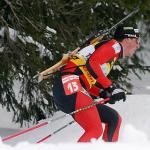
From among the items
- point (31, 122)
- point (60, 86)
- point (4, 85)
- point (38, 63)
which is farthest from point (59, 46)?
point (60, 86)

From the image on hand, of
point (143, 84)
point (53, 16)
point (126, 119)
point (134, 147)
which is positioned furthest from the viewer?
point (143, 84)

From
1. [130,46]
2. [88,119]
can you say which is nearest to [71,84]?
[88,119]

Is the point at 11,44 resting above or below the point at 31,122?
above

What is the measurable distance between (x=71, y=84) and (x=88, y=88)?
288 mm

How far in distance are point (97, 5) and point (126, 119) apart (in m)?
3.37

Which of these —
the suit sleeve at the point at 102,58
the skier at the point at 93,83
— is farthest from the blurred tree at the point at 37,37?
the suit sleeve at the point at 102,58

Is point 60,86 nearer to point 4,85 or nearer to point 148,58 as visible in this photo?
point 4,85

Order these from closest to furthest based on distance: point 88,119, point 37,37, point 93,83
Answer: point 88,119 < point 93,83 < point 37,37

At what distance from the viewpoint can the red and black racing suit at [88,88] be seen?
508 cm

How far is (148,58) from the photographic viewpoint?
2344 cm

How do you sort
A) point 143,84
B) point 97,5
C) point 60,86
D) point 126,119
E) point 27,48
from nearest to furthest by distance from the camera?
point 60,86, point 126,119, point 27,48, point 97,5, point 143,84

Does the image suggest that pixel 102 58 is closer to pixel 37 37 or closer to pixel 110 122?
pixel 110 122

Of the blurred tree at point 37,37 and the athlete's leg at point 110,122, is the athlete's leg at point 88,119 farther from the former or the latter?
the blurred tree at point 37,37

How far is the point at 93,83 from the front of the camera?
5.30 m
